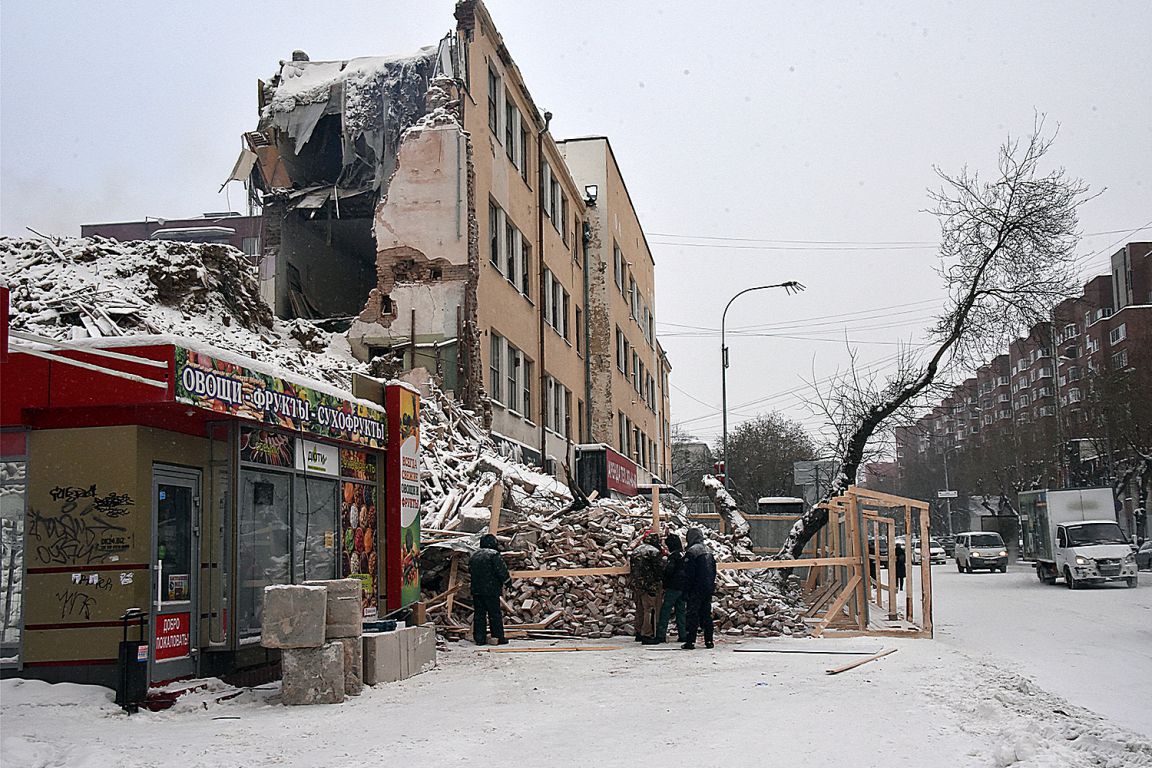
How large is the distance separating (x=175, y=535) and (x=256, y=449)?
162cm

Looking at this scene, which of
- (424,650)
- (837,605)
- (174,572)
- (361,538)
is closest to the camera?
(174,572)

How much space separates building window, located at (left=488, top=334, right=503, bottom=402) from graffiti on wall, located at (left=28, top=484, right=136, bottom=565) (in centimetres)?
1745

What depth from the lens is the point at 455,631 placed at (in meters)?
17.4

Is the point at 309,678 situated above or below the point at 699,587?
below

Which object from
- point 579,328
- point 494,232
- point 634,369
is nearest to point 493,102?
point 494,232

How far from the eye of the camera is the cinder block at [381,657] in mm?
12078

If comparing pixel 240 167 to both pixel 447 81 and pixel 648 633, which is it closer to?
pixel 447 81

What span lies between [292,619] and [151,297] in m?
11.7

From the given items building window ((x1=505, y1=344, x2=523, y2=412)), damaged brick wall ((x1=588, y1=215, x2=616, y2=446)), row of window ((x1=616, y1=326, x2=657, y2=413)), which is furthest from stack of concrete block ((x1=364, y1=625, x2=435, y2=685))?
row of window ((x1=616, y1=326, x2=657, y2=413))

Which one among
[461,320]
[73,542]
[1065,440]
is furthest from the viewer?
[1065,440]

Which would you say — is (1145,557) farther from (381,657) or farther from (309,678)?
(309,678)

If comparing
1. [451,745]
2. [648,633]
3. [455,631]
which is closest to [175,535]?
[451,745]

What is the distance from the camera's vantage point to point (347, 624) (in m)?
11.5

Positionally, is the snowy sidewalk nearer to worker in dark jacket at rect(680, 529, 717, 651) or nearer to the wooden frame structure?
worker in dark jacket at rect(680, 529, 717, 651)
